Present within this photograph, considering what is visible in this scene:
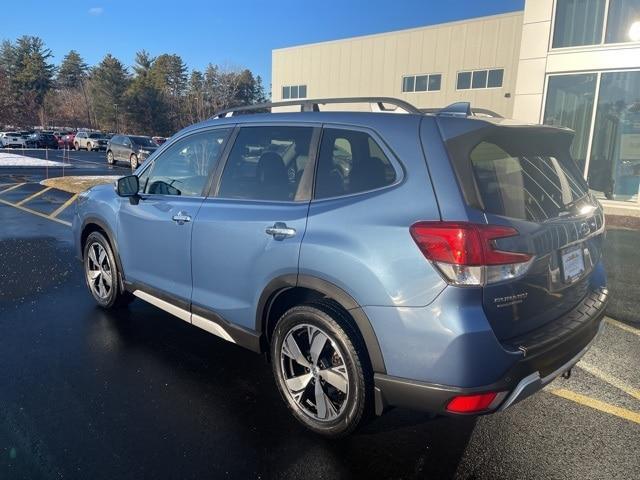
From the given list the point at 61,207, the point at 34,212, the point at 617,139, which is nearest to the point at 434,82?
the point at 617,139

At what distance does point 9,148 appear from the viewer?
4216 centimetres

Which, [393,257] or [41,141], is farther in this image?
[41,141]

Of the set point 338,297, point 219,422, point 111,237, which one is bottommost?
point 219,422

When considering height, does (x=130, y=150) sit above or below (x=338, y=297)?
above

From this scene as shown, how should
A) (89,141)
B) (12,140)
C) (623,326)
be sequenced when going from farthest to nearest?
(12,140) → (89,141) → (623,326)

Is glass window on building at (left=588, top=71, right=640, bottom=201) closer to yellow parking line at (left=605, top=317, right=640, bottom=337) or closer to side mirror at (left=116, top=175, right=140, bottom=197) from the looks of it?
yellow parking line at (left=605, top=317, right=640, bottom=337)

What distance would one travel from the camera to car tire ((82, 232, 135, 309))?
448 cm

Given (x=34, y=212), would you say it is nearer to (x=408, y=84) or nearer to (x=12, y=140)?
(x=408, y=84)

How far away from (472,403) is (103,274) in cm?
370

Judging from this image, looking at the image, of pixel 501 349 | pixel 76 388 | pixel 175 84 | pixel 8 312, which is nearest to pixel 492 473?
pixel 501 349

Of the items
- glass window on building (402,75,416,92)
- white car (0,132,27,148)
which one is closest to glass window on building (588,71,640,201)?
glass window on building (402,75,416,92)

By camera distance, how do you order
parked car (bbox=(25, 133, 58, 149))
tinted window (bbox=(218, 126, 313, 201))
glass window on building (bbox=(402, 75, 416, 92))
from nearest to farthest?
1. tinted window (bbox=(218, 126, 313, 201))
2. glass window on building (bbox=(402, 75, 416, 92))
3. parked car (bbox=(25, 133, 58, 149))

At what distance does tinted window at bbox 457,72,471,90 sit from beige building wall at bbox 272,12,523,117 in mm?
249

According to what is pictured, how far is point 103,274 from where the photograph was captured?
4664mm
